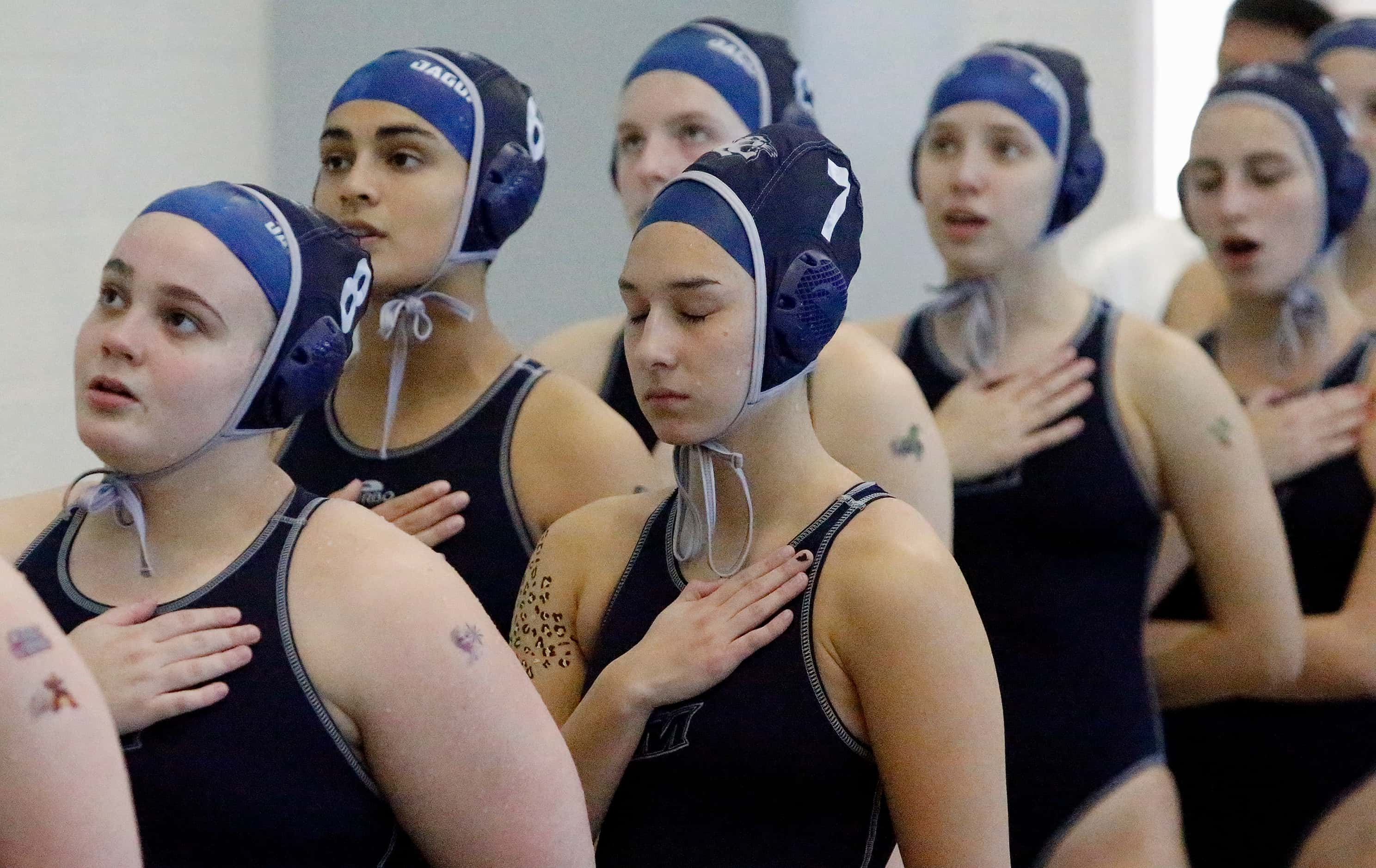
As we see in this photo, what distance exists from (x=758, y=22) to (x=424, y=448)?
376cm

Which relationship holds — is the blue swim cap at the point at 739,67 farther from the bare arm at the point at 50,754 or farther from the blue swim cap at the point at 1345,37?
the bare arm at the point at 50,754

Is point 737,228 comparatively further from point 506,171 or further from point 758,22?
point 758,22

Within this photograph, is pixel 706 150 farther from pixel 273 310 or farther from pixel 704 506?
pixel 273 310

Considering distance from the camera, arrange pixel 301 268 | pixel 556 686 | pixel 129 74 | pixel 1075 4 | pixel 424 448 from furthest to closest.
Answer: pixel 1075 4 < pixel 129 74 < pixel 424 448 < pixel 556 686 < pixel 301 268

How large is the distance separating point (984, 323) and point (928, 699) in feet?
5.57

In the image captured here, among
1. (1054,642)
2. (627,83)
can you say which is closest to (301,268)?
(627,83)

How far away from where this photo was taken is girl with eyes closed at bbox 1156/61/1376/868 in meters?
4.05

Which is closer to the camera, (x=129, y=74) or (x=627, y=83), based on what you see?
(x=627, y=83)

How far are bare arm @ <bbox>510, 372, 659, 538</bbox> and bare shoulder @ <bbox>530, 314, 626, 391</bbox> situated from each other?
1.80 feet

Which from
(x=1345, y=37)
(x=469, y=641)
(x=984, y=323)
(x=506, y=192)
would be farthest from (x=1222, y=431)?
(x=469, y=641)

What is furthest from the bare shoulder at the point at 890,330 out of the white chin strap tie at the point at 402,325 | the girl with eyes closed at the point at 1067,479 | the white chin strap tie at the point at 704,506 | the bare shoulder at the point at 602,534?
the white chin strap tie at the point at 704,506

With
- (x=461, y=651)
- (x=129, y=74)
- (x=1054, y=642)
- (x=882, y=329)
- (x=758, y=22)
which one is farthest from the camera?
(x=758, y=22)

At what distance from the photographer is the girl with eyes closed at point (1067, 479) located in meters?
3.57

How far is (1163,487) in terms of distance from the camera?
3725 mm
